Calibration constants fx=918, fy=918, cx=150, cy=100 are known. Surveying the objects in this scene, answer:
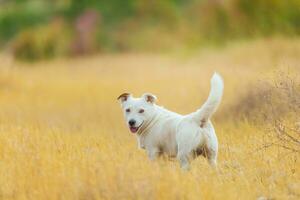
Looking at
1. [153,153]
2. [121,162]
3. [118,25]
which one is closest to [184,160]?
[153,153]

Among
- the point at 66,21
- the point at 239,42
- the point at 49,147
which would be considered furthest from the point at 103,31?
the point at 49,147

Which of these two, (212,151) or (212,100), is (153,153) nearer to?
(212,151)

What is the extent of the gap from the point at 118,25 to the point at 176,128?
28.4 meters

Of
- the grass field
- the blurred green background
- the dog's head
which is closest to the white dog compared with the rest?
the dog's head

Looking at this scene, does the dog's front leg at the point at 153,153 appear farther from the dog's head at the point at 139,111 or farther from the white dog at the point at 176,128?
the dog's head at the point at 139,111

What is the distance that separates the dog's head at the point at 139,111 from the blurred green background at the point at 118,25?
21.5 m

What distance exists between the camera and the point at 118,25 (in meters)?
37.7

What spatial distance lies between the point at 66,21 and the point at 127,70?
11.2 metres

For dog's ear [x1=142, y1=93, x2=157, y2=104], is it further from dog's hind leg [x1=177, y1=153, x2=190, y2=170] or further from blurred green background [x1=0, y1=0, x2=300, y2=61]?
blurred green background [x1=0, y1=0, x2=300, y2=61]

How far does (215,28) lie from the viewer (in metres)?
33.0

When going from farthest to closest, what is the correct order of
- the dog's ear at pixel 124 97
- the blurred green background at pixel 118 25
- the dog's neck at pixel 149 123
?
the blurred green background at pixel 118 25 → the dog's ear at pixel 124 97 → the dog's neck at pixel 149 123

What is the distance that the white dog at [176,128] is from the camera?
30.2 feet

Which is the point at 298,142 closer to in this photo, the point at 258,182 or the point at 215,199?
the point at 258,182

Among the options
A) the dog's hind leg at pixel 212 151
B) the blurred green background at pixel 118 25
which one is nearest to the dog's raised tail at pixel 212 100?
the dog's hind leg at pixel 212 151
